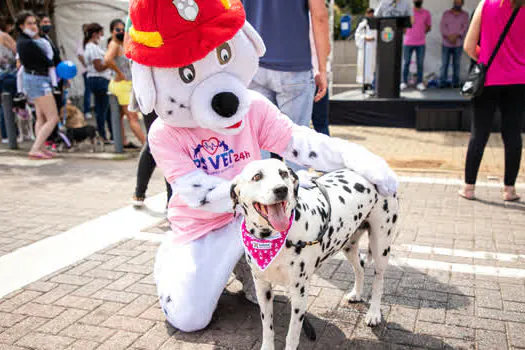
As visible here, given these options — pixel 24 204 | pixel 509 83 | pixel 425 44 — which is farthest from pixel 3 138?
pixel 425 44

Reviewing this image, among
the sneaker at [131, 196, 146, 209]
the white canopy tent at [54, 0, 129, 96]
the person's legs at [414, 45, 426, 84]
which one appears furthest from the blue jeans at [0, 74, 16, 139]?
the person's legs at [414, 45, 426, 84]

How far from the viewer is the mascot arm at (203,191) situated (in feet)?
9.30

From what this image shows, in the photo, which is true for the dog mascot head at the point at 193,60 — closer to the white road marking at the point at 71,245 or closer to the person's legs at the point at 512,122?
the white road marking at the point at 71,245

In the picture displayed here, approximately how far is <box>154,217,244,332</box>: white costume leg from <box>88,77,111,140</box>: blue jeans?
7.06 m

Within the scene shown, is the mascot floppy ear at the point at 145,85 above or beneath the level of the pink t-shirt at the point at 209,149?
above

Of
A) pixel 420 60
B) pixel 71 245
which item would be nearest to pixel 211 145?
pixel 71 245

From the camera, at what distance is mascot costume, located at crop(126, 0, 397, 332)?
2.73m

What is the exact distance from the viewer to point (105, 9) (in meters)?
14.0

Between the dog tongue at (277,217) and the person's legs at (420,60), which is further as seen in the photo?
the person's legs at (420,60)

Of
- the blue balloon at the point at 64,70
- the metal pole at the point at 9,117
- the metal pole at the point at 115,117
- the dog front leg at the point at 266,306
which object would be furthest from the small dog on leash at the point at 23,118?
the dog front leg at the point at 266,306

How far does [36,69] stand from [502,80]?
22.7 feet

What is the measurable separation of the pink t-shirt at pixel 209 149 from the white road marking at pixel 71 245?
1447 millimetres

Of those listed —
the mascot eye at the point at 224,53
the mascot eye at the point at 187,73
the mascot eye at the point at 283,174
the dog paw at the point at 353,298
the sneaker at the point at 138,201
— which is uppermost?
the mascot eye at the point at 224,53

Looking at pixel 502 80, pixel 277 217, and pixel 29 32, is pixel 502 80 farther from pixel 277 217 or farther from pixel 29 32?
pixel 29 32
